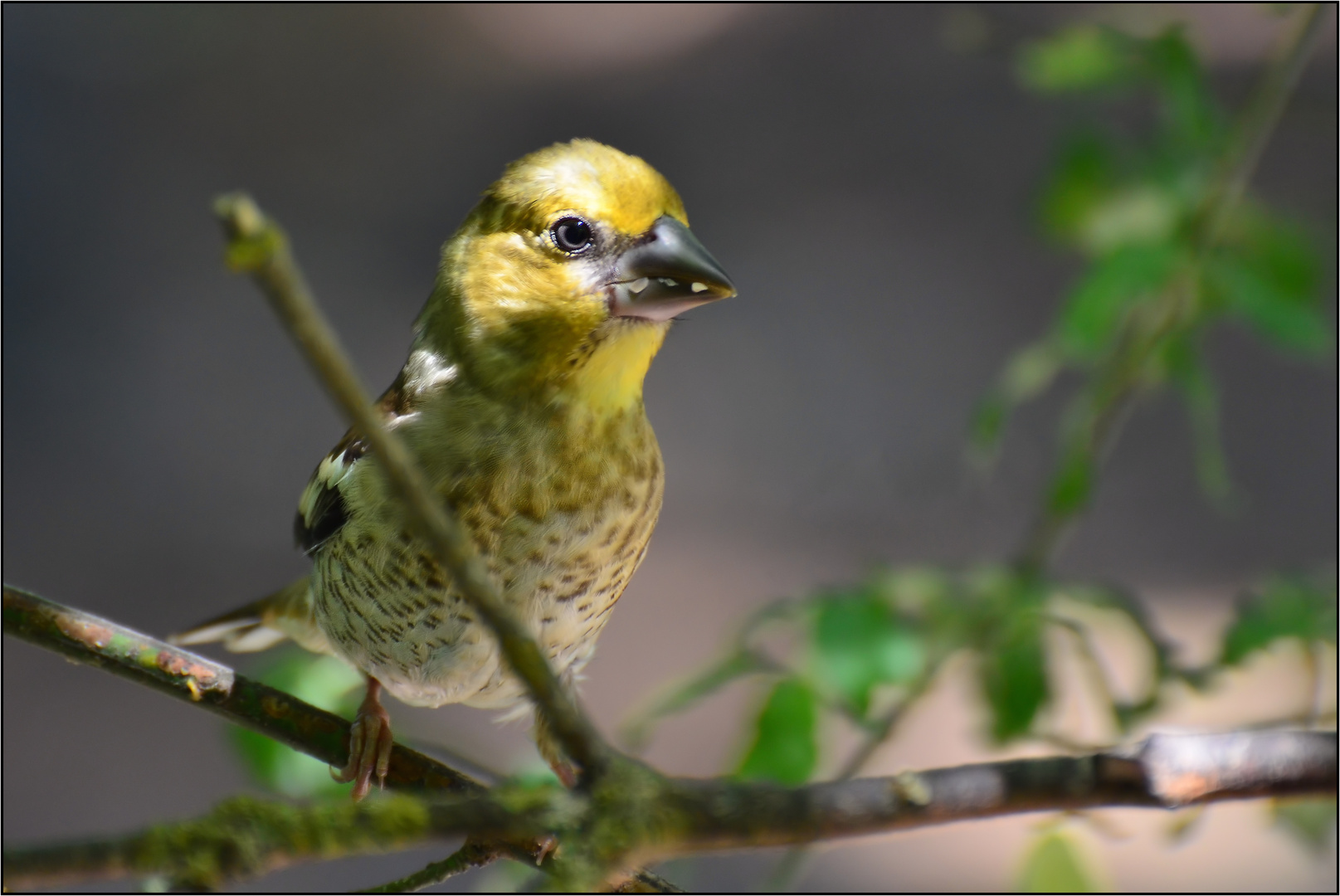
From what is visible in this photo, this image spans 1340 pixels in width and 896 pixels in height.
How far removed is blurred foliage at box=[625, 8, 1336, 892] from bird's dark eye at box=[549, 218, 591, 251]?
747 millimetres

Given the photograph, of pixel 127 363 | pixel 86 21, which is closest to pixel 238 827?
pixel 127 363

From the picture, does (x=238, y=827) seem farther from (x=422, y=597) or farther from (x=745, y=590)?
(x=745, y=590)

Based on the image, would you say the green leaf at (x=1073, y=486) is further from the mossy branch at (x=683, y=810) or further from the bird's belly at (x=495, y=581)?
the mossy branch at (x=683, y=810)

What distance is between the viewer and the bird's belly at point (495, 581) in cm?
160

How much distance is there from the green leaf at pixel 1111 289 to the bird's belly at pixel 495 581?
82 cm

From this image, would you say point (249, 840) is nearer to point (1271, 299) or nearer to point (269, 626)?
point (269, 626)

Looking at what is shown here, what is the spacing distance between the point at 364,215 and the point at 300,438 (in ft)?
5.36

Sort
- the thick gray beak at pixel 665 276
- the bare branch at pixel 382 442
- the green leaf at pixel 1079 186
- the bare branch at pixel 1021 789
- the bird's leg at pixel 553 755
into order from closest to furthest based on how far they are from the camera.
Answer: the bare branch at pixel 382 442
the bare branch at pixel 1021 789
the thick gray beak at pixel 665 276
the bird's leg at pixel 553 755
the green leaf at pixel 1079 186

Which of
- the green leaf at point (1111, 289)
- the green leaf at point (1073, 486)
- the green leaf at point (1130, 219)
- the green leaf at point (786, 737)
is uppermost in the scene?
the green leaf at point (1130, 219)

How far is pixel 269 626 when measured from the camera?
2361mm

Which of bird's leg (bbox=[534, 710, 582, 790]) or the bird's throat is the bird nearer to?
the bird's throat

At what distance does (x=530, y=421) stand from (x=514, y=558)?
0.61 feet

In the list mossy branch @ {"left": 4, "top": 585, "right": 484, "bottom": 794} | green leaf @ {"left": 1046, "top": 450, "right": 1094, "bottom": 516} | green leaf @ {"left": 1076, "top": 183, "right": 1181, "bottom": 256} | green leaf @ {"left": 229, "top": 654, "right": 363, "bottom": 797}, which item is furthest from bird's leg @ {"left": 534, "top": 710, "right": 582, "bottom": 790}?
green leaf @ {"left": 1076, "top": 183, "right": 1181, "bottom": 256}

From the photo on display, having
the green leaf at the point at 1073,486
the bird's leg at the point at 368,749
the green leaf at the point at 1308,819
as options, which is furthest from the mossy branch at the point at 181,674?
the green leaf at the point at 1308,819
